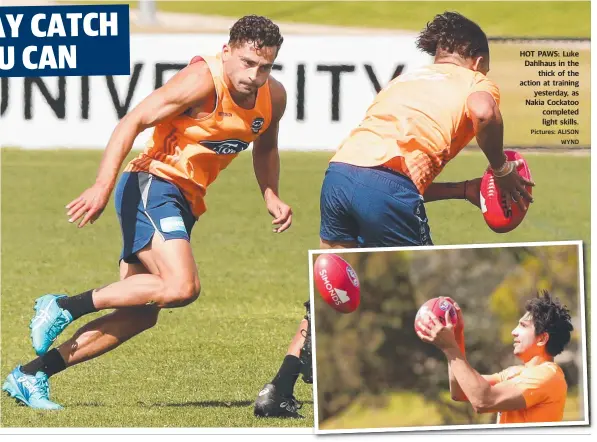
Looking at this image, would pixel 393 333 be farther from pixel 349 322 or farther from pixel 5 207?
pixel 5 207

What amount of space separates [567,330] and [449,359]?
2.33 feet

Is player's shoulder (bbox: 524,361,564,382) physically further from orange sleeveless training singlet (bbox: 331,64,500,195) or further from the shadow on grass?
the shadow on grass

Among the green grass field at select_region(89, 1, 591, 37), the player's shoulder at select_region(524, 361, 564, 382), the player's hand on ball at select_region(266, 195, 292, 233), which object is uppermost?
the green grass field at select_region(89, 1, 591, 37)

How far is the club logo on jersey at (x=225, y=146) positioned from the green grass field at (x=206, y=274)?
138 cm

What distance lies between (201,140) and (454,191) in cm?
146

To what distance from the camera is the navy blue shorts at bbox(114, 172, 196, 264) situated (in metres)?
6.36

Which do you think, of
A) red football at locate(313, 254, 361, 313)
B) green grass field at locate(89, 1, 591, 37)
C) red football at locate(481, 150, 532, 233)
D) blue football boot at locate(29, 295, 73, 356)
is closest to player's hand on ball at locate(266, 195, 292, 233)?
red football at locate(313, 254, 361, 313)

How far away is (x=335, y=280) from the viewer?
19.2 feet

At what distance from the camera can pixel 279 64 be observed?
12.7 metres

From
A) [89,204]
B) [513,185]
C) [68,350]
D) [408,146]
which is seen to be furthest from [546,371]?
[68,350]

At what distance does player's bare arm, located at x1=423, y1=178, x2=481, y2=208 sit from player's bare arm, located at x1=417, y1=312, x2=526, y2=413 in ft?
Answer: 3.92

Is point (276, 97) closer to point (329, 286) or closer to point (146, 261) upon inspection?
point (146, 261)

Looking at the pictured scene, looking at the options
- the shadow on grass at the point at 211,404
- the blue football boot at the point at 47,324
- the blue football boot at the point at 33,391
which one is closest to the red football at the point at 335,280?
the shadow on grass at the point at 211,404

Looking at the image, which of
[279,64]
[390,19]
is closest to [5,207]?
[279,64]
